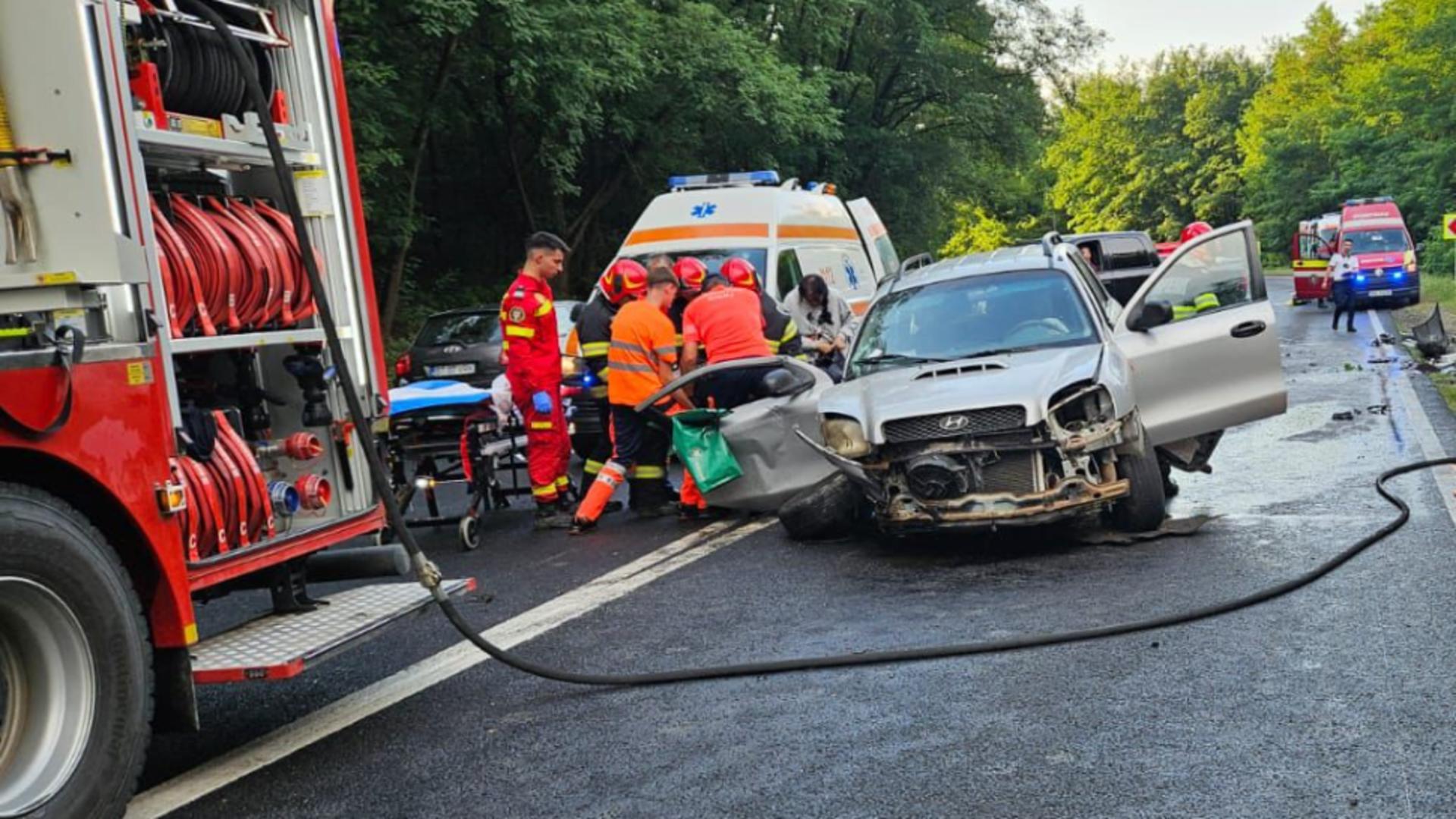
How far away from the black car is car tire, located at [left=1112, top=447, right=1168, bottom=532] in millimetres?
8760

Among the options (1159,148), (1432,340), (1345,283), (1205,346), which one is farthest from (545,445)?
(1159,148)

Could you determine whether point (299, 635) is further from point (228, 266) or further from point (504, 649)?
point (504, 649)

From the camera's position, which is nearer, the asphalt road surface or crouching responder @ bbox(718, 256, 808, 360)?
the asphalt road surface

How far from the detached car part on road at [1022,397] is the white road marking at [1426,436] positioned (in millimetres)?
1130

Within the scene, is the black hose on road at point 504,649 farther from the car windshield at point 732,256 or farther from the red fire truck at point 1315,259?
the red fire truck at point 1315,259

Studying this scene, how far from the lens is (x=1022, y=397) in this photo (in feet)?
24.2

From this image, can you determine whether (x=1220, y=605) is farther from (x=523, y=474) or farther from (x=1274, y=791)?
(x=523, y=474)

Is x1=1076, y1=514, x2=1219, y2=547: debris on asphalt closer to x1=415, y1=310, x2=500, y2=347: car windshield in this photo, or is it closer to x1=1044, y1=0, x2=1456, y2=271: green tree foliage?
x1=415, y1=310, x2=500, y2=347: car windshield

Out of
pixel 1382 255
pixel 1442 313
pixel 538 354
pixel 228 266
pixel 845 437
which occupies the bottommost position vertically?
pixel 1442 313

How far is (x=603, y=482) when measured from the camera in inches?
372

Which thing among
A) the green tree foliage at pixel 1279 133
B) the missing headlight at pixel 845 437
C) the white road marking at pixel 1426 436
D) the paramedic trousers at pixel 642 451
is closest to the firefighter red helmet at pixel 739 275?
the paramedic trousers at pixel 642 451

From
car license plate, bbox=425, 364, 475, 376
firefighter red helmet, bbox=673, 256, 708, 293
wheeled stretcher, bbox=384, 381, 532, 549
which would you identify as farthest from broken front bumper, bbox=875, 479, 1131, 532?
car license plate, bbox=425, 364, 475, 376

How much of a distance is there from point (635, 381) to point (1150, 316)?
11.1 feet

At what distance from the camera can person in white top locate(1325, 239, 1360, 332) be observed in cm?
2631
